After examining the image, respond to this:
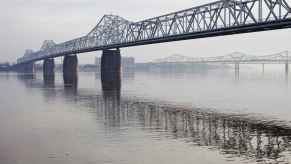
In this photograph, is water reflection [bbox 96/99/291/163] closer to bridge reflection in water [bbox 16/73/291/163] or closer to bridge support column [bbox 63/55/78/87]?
bridge reflection in water [bbox 16/73/291/163]

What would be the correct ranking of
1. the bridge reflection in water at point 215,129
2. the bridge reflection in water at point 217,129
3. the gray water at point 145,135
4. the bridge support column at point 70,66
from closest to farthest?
the gray water at point 145,135 < the bridge reflection in water at point 215,129 < the bridge reflection in water at point 217,129 < the bridge support column at point 70,66

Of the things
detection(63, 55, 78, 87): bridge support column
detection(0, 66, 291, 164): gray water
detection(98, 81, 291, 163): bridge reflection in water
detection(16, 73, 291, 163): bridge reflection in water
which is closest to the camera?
detection(0, 66, 291, 164): gray water

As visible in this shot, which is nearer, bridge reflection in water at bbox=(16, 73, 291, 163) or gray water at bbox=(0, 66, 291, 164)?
gray water at bbox=(0, 66, 291, 164)

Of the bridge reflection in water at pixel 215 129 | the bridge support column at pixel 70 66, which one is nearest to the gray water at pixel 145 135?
the bridge reflection in water at pixel 215 129

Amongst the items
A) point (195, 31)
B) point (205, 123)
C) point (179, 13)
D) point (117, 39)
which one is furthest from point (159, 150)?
point (117, 39)

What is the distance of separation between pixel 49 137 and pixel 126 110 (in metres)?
18.3

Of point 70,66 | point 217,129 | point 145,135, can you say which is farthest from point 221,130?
point 70,66

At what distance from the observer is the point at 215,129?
33.4 m

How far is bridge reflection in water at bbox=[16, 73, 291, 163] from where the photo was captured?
2531cm

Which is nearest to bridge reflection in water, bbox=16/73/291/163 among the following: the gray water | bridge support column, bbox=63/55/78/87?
the gray water

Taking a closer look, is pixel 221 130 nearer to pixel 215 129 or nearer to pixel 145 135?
pixel 215 129

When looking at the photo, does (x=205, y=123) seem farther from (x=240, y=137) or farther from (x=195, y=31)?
(x=195, y=31)

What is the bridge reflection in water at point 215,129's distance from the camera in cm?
2531

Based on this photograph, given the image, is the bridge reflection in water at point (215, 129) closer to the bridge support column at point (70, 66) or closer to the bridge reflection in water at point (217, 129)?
the bridge reflection in water at point (217, 129)
